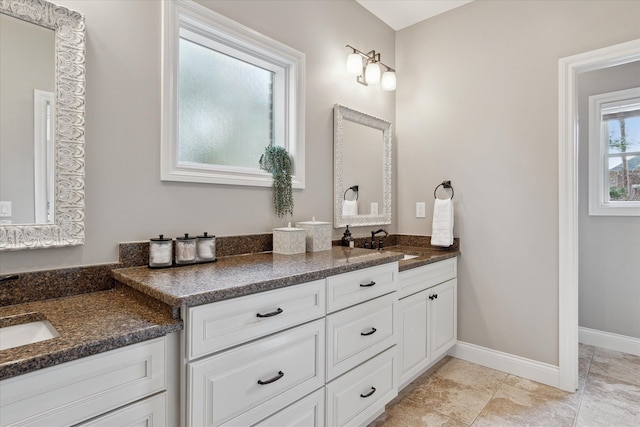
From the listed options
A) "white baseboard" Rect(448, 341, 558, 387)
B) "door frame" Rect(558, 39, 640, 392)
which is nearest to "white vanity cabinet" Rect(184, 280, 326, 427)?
"white baseboard" Rect(448, 341, 558, 387)

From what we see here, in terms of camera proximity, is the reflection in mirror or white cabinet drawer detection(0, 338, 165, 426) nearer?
white cabinet drawer detection(0, 338, 165, 426)

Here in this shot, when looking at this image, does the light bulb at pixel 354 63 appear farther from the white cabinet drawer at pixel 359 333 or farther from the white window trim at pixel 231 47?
the white cabinet drawer at pixel 359 333

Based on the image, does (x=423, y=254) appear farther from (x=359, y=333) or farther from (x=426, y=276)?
(x=359, y=333)

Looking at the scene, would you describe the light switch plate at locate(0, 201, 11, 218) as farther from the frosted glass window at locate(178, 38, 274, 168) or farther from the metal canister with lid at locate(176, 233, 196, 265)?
the frosted glass window at locate(178, 38, 274, 168)

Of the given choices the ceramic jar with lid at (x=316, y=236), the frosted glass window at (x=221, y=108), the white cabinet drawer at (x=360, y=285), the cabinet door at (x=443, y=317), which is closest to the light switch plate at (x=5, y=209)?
the frosted glass window at (x=221, y=108)

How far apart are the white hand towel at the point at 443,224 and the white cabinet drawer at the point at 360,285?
912 mm

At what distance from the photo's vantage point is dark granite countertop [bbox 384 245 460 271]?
2137 mm

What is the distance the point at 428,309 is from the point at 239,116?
5.71 ft

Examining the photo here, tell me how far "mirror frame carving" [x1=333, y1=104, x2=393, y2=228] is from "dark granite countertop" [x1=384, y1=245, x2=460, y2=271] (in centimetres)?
30

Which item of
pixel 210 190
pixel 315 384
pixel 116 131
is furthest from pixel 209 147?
pixel 315 384

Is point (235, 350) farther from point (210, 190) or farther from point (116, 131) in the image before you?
point (116, 131)

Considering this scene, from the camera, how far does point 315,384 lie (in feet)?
4.75

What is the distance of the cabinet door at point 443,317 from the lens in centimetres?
239

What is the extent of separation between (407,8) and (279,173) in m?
1.85
